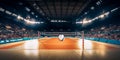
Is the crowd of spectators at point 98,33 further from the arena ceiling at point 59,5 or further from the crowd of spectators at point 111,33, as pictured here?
the arena ceiling at point 59,5

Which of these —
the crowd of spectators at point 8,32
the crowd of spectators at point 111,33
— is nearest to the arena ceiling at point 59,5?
the crowd of spectators at point 111,33

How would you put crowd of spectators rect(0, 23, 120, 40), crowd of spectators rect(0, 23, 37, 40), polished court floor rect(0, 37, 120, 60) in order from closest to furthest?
polished court floor rect(0, 37, 120, 60) → crowd of spectators rect(0, 23, 120, 40) → crowd of spectators rect(0, 23, 37, 40)

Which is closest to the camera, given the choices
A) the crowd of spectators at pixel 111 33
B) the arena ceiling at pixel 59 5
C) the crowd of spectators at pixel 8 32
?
the crowd of spectators at pixel 111 33

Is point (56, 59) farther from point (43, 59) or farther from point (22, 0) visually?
point (22, 0)

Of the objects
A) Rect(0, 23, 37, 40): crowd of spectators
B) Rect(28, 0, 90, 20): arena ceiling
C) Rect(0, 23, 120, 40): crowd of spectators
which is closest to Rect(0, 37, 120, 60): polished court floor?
Rect(0, 23, 120, 40): crowd of spectators

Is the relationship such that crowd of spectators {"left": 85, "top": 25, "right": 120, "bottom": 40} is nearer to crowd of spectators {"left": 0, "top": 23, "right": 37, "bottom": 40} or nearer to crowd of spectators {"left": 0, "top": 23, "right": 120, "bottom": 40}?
crowd of spectators {"left": 0, "top": 23, "right": 120, "bottom": 40}

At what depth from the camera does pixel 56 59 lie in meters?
8.48

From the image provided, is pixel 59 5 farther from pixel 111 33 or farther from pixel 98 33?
pixel 98 33

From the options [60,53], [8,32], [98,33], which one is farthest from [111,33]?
[8,32]

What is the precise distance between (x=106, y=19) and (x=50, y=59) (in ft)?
122

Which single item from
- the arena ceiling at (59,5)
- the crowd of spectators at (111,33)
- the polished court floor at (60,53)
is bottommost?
the polished court floor at (60,53)

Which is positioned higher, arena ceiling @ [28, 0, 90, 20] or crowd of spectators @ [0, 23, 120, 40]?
arena ceiling @ [28, 0, 90, 20]

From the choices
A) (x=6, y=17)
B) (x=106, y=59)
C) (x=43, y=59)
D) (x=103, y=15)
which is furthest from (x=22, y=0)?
(x=103, y=15)

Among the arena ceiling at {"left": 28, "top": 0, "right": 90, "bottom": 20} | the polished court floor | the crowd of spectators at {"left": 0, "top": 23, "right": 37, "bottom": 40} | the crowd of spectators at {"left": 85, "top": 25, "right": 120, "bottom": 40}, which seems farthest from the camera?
the arena ceiling at {"left": 28, "top": 0, "right": 90, "bottom": 20}
